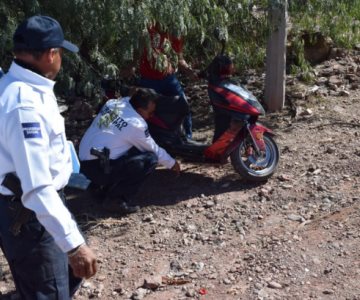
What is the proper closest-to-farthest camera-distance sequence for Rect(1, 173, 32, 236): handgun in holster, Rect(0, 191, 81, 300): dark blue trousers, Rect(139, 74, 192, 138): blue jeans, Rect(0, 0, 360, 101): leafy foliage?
Rect(1, 173, 32, 236): handgun in holster, Rect(0, 191, 81, 300): dark blue trousers, Rect(0, 0, 360, 101): leafy foliage, Rect(139, 74, 192, 138): blue jeans

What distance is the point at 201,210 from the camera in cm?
584

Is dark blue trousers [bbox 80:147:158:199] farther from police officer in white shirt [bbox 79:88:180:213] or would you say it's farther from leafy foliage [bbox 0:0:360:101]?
leafy foliage [bbox 0:0:360:101]

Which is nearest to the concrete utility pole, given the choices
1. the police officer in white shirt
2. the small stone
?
the police officer in white shirt

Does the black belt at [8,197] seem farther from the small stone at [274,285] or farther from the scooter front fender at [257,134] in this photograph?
the scooter front fender at [257,134]

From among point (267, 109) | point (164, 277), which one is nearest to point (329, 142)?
point (267, 109)

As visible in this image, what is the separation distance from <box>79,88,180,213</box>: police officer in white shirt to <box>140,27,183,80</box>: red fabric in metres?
0.31

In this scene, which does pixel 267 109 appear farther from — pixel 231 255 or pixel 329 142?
pixel 231 255

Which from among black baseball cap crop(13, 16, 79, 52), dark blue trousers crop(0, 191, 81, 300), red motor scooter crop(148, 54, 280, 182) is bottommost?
red motor scooter crop(148, 54, 280, 182)

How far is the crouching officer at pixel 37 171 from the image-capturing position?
3.12 meters

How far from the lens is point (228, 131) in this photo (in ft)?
20.1

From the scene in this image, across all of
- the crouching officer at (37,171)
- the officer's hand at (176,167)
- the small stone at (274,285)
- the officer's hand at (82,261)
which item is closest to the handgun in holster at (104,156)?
the officer's hand at (176,167)

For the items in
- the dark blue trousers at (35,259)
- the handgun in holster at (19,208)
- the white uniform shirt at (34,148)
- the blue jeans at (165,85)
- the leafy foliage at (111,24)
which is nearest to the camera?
the white uniform shirt at (34,148)

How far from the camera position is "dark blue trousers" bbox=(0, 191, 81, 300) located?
133 inches

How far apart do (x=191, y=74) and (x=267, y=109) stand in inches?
56.2
